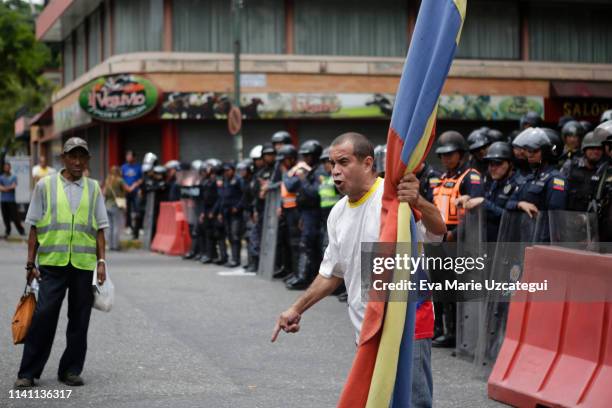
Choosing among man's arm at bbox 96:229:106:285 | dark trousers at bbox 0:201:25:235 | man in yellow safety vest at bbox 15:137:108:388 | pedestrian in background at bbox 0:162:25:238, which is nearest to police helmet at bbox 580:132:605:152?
man's arm at bbox 96:229:106:285

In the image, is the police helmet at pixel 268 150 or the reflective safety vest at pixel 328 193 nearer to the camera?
the reflective safety vest at pixel 328 193

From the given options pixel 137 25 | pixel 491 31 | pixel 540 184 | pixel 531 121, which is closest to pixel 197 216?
pixel 531 121

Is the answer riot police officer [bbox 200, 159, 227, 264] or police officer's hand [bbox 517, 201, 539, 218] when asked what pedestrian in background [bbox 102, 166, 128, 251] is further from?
police officer's hand [bbox 517, 201, 539, 218]

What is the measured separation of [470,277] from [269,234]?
7443 mm

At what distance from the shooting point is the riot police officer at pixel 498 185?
31.0 feet

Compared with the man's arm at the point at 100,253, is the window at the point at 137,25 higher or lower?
higher

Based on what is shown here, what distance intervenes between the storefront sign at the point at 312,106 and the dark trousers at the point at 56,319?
72.5ft

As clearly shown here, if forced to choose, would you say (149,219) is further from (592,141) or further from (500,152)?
(592,141)

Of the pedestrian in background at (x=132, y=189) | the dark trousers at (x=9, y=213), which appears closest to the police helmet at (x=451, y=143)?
the pedestrian in background at (x=132, y=189)

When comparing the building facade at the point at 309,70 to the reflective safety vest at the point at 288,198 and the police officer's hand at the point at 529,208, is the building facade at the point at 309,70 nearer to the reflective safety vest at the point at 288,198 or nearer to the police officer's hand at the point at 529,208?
the reflective safety vest at the point at 288,198

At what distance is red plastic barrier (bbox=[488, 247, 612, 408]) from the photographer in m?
6.61

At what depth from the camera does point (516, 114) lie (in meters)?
32.3

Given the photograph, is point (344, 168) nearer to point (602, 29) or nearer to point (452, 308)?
point (452, 308)

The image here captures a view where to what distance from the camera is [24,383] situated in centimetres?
786
